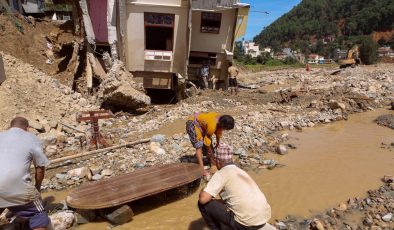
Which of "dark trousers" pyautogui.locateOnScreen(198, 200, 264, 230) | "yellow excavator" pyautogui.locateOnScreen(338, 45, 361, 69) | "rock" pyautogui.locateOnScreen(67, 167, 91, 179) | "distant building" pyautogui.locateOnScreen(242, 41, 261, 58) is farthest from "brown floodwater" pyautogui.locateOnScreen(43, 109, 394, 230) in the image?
"distant building" pyautogui.locateOnScreen(242, 41, 261, 58)

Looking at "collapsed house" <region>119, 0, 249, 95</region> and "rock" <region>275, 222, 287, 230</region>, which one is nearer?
"rock" <region>275, 222, 287, 230</region>

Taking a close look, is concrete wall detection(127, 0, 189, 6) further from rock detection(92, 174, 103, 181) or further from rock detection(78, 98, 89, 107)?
rock detection(92, 174, 103, 181)

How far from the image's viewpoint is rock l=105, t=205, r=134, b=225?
471 centimetres

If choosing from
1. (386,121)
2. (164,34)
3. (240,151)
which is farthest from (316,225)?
(164,34)

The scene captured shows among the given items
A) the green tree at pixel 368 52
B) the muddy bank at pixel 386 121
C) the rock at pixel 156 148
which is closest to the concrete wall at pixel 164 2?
the rock at pixel 156 148

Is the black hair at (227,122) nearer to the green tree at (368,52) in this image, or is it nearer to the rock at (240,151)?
the rock at (240,151)

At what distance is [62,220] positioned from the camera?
457cm

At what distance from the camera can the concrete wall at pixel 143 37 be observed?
1233 centimetres

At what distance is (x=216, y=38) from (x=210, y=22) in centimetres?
80

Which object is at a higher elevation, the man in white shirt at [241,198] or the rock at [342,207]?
the man in white shirt at [241,198]

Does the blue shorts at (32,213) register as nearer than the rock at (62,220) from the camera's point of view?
Yes

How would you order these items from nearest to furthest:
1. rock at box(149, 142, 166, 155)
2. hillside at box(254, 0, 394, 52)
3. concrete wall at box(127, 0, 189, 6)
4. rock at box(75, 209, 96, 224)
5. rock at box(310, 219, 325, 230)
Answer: rock at box(310, 219, 325, 230) < rock at box(75, 209, 96, 224) < rock at box(149, 142, 166, 155) < concrete wall at box(127, 0, 189, 6) < hillside at box(254, 0, 394, 52)

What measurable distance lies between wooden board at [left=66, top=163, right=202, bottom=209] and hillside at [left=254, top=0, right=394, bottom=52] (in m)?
93.5

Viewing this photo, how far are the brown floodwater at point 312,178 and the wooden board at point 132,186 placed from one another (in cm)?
39
